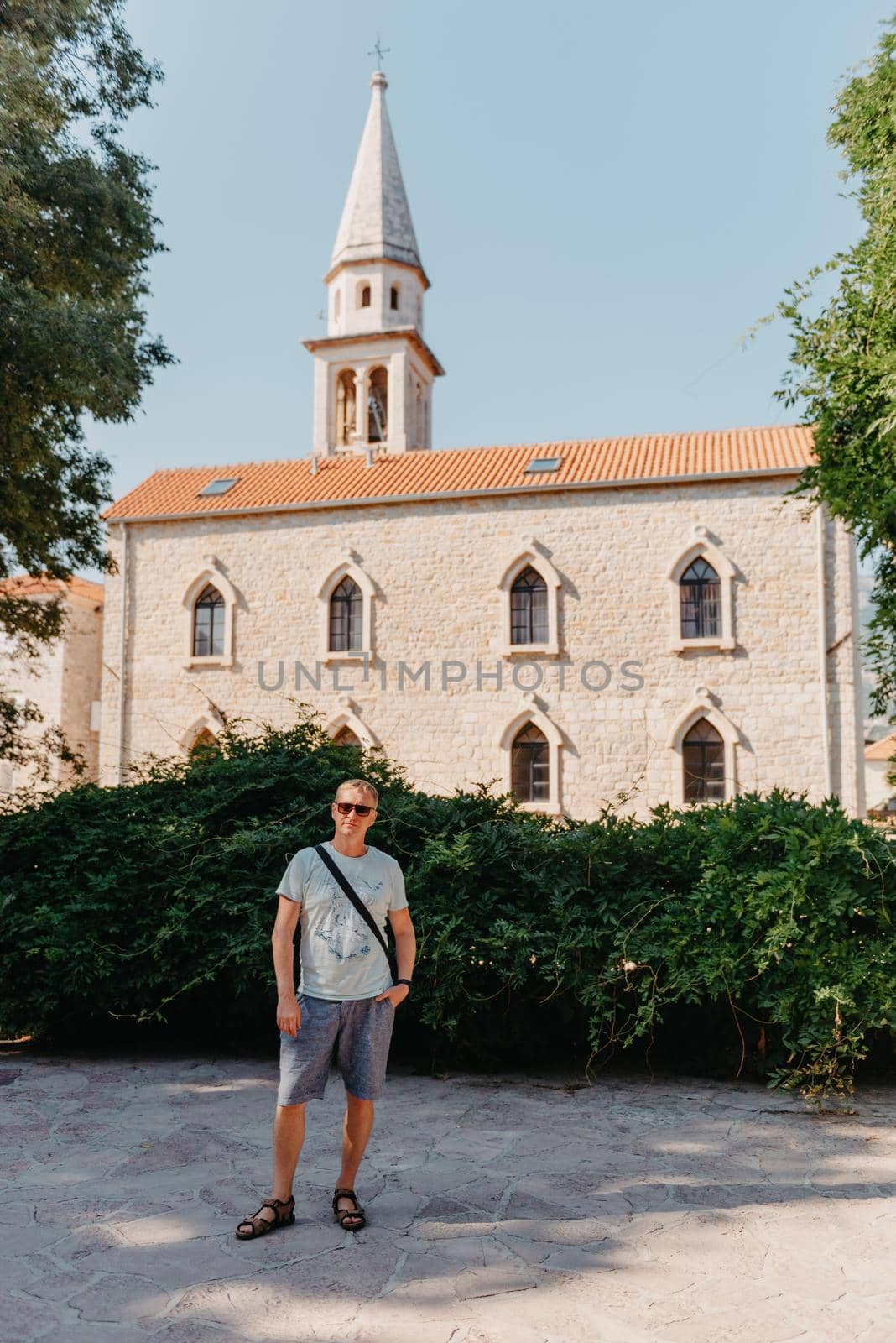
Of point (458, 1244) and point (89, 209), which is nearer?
point (458, 1244)

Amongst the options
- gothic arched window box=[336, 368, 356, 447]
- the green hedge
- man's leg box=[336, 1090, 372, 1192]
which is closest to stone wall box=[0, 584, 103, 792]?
gothic arched window box=[336, 368, 356, 447]

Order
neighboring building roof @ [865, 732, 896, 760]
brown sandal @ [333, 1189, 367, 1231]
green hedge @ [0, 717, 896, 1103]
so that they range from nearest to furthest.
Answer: brown sandal @ [333, 1189, 367, 1231] → green hedge @ [0, 717, 896, 1103] → neighboring building roof @ [865, 732, 896, 760]

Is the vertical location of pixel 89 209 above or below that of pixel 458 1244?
above

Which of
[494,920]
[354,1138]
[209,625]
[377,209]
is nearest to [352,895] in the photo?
[354,1138]

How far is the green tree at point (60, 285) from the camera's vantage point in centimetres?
1113

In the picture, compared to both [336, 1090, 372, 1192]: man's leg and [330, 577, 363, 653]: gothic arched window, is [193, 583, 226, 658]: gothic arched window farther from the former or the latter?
[336, 1090, 372, 1192]: man's leg

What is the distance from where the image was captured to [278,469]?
25.9 metres

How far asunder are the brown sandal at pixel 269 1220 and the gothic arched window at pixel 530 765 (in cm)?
1794

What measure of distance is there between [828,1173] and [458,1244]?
1842 millimetres

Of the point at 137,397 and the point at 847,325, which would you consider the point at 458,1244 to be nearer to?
the point at 847,325

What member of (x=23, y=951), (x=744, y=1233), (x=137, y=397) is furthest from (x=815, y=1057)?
(x=137, y=397)

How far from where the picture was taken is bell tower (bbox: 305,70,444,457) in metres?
31.0

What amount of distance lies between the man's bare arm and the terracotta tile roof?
19.3m

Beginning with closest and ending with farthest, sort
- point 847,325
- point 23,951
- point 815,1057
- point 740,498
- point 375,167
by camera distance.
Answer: point 815,1057 → point 23,951 → point 847,325 → point 740,498 → point 375,167
